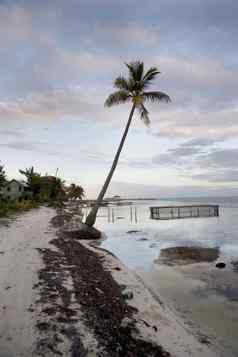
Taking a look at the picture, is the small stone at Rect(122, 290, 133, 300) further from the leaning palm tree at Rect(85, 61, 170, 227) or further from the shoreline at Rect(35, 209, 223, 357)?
the leaning palm tree at Rect(85, 61, 170, 227)

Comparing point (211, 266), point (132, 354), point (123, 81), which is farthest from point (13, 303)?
point (123, 81)

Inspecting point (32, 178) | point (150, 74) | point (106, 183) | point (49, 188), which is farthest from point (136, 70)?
point (49, 188)

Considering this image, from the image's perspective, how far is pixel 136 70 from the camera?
53.1 feet

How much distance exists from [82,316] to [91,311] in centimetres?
29

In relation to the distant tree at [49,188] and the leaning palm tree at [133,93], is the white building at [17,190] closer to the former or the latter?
the distant tree at [49,188]

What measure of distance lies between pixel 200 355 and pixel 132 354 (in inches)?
50.4

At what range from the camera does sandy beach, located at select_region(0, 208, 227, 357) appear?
131 inches

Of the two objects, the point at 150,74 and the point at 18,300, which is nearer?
the point at 18,300

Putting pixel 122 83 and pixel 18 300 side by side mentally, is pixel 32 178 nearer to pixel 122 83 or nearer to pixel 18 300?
pixel 122 83

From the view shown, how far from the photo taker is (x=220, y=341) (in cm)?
454

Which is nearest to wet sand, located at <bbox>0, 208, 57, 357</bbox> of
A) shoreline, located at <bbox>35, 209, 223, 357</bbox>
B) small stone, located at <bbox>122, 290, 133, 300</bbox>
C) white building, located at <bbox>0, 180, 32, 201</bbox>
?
shoreline, located at <bbox>35, 209, 223, 357</bbox>

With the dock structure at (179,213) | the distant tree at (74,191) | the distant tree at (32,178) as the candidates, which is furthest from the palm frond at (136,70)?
the distant tree at (74,191)

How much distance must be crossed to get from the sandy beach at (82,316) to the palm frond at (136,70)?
544 inches

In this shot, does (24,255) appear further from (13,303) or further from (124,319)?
(124,319)
